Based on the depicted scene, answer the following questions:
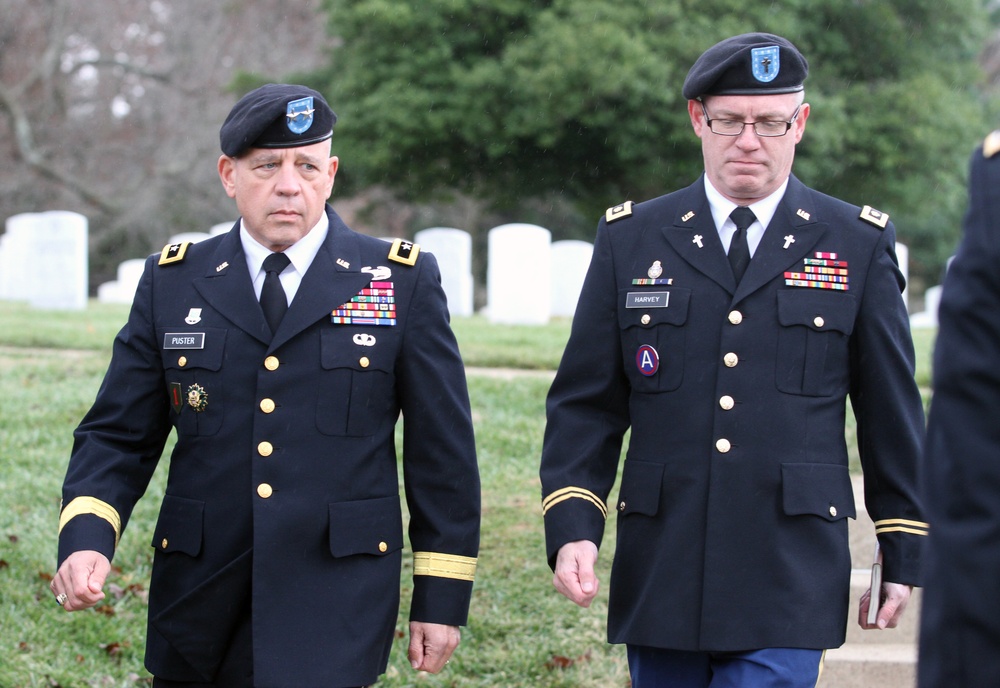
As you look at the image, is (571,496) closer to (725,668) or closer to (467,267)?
(725,668)

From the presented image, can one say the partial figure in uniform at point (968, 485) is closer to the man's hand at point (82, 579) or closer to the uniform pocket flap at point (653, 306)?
the uniform pocket flap at point (653, 306)

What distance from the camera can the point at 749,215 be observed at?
3.47 m

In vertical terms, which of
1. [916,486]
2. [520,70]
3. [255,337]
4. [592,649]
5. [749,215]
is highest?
[520,70]

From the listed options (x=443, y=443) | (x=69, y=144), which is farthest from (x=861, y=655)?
(x=69, y=144)

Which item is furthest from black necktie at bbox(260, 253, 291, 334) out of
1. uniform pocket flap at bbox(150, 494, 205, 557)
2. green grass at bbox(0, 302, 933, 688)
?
green grass at bbox(0, 302, 933, 688)

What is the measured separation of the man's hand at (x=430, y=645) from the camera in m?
3.37

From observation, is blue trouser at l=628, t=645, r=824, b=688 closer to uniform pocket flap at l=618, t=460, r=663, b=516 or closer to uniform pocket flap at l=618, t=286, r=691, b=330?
uniform pocket flap at l=618, t=460, r=663, b=516

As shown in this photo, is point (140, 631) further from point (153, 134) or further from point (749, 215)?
point (153, 134)

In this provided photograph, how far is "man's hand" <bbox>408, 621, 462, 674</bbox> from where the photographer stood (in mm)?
3369

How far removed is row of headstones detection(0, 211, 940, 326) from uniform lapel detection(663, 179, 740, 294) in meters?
10.1

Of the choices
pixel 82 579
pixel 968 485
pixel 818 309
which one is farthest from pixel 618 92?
pixel 968 485

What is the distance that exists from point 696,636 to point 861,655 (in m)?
2.36

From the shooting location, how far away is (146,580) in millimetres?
6195

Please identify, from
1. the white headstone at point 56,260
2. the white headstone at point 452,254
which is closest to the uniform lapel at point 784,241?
the white headstone at point 452,254
